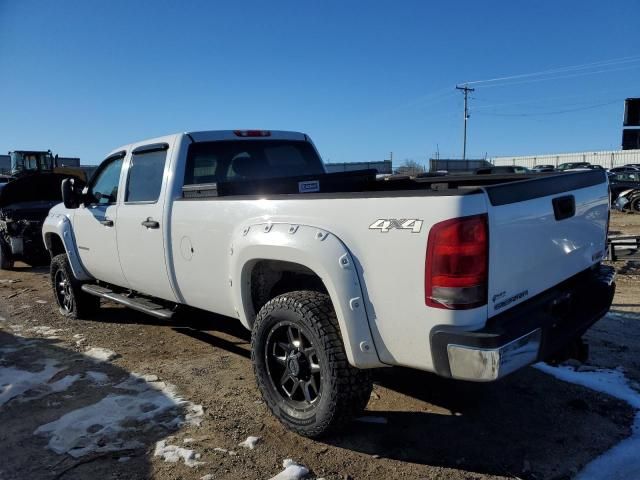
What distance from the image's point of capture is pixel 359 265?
9.27 ft

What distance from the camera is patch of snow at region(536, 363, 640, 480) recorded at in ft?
9.53

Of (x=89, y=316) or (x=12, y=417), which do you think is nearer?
(x=12, y=417)

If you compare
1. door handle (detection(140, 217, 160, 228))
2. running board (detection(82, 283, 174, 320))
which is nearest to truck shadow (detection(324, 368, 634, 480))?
running board (detection(82, 283, 174, 320))

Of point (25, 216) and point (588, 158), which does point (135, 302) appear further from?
point (588, 158)

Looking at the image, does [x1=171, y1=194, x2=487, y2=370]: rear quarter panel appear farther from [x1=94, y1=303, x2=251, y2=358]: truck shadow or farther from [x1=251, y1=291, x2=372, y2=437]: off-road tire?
[x1=94, y1=303, x2=251, y2=358]: truck shadow

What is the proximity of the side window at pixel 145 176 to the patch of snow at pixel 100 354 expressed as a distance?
1.47 m

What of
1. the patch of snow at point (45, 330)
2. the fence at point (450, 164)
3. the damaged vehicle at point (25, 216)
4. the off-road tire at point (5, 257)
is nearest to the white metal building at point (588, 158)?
the fence at point (450, 164)

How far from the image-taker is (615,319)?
5.61 metres

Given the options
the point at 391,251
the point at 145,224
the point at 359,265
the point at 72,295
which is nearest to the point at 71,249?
the point at 72,295

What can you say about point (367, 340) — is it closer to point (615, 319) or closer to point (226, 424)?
point (226, 424)

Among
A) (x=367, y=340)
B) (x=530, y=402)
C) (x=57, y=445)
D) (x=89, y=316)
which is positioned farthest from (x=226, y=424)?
(x=89, y=316)

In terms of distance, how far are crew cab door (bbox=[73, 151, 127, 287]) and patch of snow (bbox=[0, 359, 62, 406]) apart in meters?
1.02

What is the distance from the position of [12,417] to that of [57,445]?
2.19 feet

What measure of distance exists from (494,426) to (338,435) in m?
1.02
